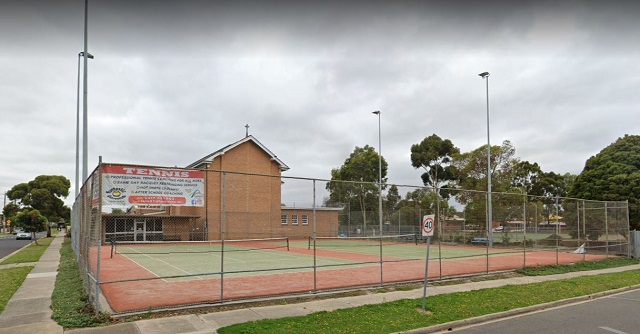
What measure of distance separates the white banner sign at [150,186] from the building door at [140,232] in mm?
6072

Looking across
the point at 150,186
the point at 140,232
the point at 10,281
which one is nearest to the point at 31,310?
the point at 150,186

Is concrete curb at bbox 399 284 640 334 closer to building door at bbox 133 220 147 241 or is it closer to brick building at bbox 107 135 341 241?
brick building at bbox 107 135 341 241

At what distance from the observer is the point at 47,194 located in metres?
69.5

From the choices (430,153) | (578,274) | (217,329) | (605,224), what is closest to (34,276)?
(217,329)

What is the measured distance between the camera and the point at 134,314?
898cm

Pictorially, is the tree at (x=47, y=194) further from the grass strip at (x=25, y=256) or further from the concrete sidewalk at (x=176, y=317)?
the concrete sidewalk at (x=176, y=317)

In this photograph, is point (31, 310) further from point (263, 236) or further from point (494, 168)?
point (494, 168)

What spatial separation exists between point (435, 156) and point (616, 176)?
2382cm

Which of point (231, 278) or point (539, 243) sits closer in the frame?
point (231, 278)

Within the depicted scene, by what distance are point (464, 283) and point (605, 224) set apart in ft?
45.4

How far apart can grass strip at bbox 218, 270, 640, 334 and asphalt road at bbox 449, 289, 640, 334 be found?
0.55 meters

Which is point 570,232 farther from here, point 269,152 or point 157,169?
point 269,152

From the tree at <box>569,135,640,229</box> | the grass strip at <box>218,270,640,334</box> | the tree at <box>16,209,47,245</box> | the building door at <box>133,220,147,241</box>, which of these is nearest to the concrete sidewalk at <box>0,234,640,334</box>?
the grass strip at <box>218,270,640,334</box>

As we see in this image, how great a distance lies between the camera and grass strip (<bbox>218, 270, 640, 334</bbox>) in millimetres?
8320
